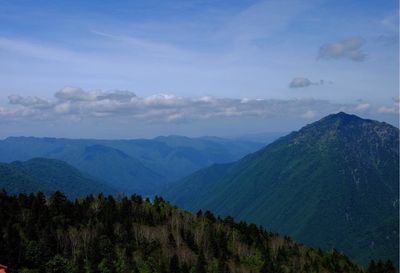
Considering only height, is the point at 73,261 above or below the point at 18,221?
below

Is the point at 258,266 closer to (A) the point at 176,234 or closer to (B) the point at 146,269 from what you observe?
(A) the point at 176,234

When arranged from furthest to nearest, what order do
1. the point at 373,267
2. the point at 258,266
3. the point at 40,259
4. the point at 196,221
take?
the point at 196,221, the point at 373,267, the point at 258,266, the point at 40,259

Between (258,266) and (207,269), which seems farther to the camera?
(258,266)

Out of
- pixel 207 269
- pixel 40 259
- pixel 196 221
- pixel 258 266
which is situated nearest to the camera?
pixel 40 259

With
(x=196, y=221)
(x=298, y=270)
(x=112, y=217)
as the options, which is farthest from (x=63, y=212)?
(x=298, y=270)

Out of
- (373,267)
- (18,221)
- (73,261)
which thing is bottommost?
(373,267)

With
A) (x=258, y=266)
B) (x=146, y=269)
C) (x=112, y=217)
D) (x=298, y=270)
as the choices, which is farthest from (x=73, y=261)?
(x=298, y=270)
